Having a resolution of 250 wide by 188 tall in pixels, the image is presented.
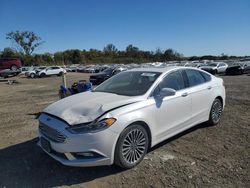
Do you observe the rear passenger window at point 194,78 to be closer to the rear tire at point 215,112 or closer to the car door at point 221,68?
the rear tire at point 215,112

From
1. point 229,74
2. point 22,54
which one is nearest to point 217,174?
point 229,74

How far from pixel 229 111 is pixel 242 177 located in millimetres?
4142

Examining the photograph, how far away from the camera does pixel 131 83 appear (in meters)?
4.73

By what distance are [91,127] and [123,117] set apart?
490 millimetres

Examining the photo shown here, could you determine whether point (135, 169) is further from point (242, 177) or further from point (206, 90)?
point (206, 90)

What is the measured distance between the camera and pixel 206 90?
17.5 ft

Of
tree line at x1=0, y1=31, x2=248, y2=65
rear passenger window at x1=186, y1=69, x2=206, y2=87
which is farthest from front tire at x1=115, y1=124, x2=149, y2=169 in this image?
tree line at x1=0, y1=31, x2=248, y2=65

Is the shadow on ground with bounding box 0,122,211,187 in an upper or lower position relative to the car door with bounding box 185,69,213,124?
lower

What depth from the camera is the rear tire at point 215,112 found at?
18.6 feet

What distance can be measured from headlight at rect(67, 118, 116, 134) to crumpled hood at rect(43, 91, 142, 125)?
0.07m

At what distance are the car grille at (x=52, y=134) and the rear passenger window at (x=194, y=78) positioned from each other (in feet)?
9.33

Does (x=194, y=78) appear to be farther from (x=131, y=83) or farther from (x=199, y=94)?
(x=131, y=83)

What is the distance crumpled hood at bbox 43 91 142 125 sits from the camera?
355 centimetres

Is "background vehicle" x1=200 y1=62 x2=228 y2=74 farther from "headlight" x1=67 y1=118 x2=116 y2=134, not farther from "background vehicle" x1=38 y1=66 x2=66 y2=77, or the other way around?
Answer: "headlight" x1=67 y1=118 x2=116 y2=134
